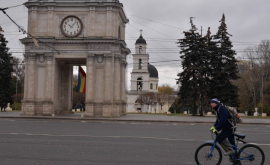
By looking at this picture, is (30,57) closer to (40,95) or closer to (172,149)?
(40,95)

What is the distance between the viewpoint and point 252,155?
9.07 metres

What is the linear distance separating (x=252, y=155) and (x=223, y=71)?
124 feet

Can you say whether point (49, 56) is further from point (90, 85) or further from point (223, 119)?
point (223, 119)

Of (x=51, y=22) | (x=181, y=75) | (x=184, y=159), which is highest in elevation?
(x=51, y=22)

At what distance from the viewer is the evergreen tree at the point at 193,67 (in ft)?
149

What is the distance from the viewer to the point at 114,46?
1452 inches

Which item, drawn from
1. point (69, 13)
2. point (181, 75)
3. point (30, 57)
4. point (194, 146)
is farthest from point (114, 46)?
point (194, 146)

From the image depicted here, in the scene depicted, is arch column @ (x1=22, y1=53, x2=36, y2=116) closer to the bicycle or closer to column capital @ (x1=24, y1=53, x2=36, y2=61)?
column capital @ (x1=24, y1=53, x2=36, y2=61)

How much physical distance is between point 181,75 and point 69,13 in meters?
17.2

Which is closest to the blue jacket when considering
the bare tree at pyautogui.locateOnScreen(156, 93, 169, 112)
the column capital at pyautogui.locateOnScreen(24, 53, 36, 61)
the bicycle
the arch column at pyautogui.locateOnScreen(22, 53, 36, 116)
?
the bicycle

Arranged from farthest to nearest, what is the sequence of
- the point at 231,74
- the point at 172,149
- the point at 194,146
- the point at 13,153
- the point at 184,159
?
the point at 231,74
the point at 194,146
the point at 172,149
the point at 13,153
the point at 184,159

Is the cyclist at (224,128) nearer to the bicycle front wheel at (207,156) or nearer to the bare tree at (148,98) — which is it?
the bicycle front wheel at (207,156)

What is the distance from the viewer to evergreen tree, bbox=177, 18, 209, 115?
45.4m

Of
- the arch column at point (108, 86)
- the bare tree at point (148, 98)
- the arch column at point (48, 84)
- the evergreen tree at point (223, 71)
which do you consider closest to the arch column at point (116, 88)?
the arch column at point (108, 86)
